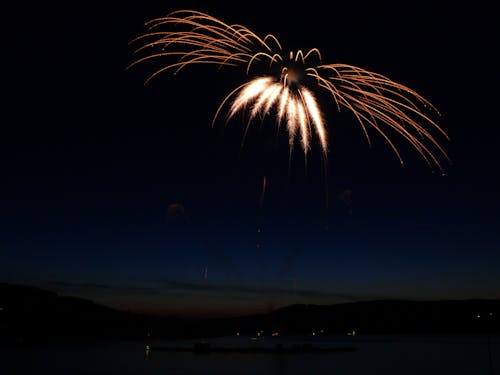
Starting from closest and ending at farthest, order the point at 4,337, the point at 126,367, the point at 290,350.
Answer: the point at 126,367 < the point at 290,350 < the point at 4,337

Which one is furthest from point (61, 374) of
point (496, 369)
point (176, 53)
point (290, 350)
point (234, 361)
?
point (176, 53)

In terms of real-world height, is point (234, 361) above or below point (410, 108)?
below

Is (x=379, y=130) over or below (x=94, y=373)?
over

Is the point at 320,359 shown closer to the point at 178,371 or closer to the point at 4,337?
the point at 178,371

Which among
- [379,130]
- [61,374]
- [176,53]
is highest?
[176,53]

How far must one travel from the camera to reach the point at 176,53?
850 inches

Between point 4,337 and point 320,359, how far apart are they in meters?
138

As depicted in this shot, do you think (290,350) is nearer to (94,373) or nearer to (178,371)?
(178,371)

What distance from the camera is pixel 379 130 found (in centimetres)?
2162

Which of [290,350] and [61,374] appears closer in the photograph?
[61,374]

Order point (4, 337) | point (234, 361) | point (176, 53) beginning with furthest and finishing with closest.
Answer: point (4, 337)
point (234, 361)
point (176, 53)

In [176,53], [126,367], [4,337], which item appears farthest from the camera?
[4,337]

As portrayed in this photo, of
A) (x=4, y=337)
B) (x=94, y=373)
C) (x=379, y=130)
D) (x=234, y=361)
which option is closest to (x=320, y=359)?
(x=234, y=361)

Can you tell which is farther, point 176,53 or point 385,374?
point 385,374
